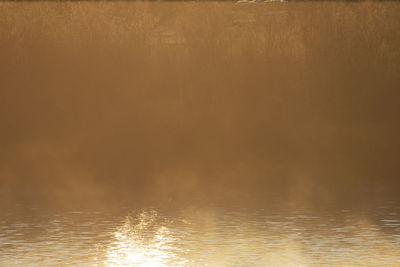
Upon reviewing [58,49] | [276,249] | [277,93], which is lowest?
[276,249]

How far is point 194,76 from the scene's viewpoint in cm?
4188

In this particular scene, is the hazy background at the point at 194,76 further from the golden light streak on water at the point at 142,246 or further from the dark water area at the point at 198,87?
the golden light streak on water at the point at 142,246

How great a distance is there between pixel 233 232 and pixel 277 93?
21256 mm

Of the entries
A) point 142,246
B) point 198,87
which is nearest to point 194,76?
point 198,87

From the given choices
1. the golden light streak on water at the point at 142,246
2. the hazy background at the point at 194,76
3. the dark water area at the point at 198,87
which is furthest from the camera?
the hazy background at the point at 194,76

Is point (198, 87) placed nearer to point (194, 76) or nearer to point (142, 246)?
point (194, 76)

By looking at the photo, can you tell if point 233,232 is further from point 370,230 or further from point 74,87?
point 74,87

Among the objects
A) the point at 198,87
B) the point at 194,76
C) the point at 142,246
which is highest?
the point at 194,76

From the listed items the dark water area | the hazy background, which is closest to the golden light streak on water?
the dark water area

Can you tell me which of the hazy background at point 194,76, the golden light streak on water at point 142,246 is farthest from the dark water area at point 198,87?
the golden light streak on water at point 142,246

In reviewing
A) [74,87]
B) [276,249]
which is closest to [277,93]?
[74,87]

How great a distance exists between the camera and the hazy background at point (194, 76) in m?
40.1

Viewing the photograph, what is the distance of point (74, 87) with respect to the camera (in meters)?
41.9

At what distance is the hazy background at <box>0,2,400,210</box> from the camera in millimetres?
40094
